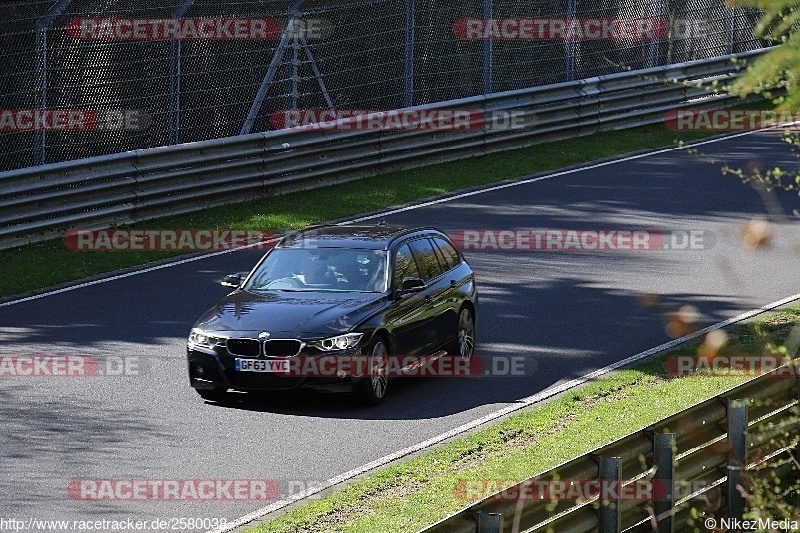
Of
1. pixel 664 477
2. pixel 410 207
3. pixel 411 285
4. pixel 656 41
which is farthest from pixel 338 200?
pixel 664 477

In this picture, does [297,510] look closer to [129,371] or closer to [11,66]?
[129,371]

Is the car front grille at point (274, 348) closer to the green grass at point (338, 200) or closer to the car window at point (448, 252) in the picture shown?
the car window at point (448, 252)

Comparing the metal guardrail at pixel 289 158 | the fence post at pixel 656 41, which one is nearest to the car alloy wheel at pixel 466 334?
the metal guardrail at pixel 289 158

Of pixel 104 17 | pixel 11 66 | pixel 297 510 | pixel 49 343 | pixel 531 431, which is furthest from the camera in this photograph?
pixel 104 17

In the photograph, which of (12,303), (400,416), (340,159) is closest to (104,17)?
(340,159)

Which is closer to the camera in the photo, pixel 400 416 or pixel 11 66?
pixel 400 416

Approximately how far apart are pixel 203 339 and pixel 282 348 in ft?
2.49

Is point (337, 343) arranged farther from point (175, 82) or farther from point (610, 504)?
point (175, 82)

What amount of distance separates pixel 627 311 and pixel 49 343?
647 centimetres

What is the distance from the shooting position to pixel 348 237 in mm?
13625

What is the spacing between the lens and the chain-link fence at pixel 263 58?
63.4 ft

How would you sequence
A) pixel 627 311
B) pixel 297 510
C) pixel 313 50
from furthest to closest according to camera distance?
pixel 313 50, pixel 627 311, pixel 297 510

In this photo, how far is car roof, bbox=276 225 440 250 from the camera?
13438mm

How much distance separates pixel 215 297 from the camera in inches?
629
